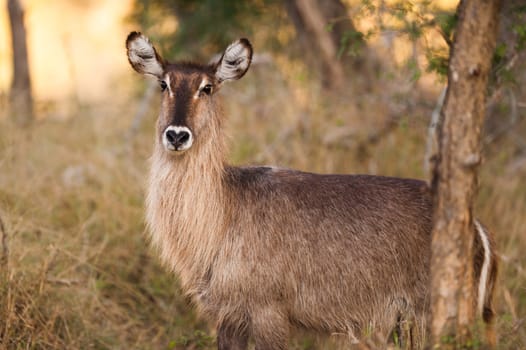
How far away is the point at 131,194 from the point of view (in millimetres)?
7078

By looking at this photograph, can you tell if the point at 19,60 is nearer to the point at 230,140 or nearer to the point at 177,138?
the point at 230,140

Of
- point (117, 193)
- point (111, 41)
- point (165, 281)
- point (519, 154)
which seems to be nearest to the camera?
point (165, 281)

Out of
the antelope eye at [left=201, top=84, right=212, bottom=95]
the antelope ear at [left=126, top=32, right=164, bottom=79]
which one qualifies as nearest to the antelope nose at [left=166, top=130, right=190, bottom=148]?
the antelope eye at [left=201, top=84, right=212, bottom=95]

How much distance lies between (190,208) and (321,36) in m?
4.57

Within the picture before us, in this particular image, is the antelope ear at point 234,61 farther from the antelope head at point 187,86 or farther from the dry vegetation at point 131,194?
the dry vegetation at point 131,194

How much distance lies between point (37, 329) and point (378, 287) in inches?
92.1

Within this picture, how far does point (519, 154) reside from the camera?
29.9ft

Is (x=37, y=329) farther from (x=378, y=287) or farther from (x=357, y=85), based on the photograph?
(x=357, y=85)

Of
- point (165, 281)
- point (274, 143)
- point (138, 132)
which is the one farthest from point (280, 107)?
point (165, 281)

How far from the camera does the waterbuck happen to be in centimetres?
436

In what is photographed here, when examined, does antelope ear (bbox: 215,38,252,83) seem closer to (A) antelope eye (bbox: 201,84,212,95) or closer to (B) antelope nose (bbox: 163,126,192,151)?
(A) antelope eye (bbox: 201,84,212,95)

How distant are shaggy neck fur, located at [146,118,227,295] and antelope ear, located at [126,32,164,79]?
0.50 meters

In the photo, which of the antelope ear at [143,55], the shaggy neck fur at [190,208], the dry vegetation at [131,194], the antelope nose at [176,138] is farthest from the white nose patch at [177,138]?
the dry vegetation at [131,194]

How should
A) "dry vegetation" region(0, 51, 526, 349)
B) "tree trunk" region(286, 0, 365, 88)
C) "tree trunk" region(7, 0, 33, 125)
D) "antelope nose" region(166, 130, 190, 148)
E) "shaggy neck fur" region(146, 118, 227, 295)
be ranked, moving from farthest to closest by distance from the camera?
1. "tree trunk" region(7, 0, 33, 125)
2. "tree trunk" region(286, 0, 365, 88)
3. "dry vegetation" region(0, 51, 526, 349)
4. "shaggy neck fur" region(146, 118, 227, 295)
5. "antelope nose" region(166, 130, 190, 148)
